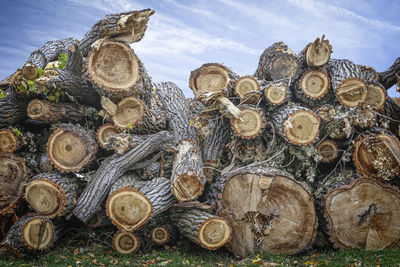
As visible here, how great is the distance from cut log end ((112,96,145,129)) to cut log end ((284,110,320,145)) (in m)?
2.36

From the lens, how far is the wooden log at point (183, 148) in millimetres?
3848

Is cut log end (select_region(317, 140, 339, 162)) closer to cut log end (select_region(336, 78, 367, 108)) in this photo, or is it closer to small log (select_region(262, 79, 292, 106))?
cut log end (select_region(336, 78, 367, 108))

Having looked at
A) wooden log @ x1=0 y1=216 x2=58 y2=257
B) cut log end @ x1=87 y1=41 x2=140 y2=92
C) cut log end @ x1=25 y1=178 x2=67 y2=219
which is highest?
cut log end @ x1=87 y1=41 x2=140 y2=92

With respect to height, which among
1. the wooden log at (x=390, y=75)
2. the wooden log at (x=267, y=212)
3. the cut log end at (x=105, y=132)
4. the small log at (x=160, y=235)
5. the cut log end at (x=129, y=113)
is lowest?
the small log at (x=160, y=235)

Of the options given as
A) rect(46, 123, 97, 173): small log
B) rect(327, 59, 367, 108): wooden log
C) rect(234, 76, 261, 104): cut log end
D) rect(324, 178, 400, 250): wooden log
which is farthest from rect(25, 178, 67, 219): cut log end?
rect(327, 59, 367, 108): wooden log

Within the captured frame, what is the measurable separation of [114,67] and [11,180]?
241 centimetres

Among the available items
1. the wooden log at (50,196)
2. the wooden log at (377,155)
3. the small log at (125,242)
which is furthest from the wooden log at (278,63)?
the wooden log at (50,196)

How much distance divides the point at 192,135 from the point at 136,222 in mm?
1777

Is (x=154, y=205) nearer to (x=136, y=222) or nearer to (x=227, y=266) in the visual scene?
(x=136, y=222)

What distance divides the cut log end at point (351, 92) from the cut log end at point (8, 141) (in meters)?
5.48

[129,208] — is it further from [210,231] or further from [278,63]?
[278,63]

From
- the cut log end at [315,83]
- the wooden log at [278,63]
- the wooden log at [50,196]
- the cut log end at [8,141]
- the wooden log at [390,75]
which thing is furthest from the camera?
the wooden log at [390,75]

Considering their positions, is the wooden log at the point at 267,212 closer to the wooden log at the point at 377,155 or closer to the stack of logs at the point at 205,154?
the stack of logs at the point at 205,154

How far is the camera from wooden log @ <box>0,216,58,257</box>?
11.9 ft
